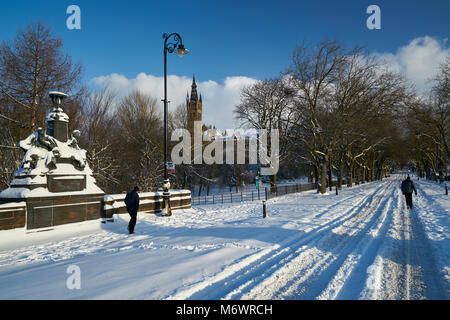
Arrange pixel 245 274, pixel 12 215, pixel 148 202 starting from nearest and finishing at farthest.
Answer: pixel 245 274 → pixel 12 215 → pixel 148 202

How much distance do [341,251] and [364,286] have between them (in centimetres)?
195

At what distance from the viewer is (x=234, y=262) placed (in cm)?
482

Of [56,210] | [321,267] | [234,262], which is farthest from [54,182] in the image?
[321,267]

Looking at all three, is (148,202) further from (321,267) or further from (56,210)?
(321,267)

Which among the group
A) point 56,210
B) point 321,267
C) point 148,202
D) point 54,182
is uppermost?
point 54,182

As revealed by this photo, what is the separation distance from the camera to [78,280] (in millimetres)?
4121

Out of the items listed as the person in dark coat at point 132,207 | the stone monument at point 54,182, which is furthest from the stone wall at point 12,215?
the person in dark coat at point 132,207

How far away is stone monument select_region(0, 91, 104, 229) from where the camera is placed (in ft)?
25.2

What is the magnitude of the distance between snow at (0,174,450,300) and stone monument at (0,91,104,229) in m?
0.52

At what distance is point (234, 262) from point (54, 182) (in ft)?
23.5

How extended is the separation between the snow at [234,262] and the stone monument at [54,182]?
1.70ft

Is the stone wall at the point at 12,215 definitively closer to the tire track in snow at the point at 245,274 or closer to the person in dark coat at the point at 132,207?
the person in dark coat at the point at 132,207

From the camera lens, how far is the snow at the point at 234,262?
371cm
